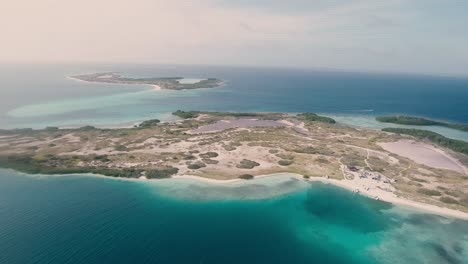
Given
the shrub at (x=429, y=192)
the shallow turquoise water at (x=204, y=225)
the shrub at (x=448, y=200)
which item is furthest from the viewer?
the shrub at (x=429, y=192)

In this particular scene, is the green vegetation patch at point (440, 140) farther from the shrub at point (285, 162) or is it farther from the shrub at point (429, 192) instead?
the shrub at point (285, 162)

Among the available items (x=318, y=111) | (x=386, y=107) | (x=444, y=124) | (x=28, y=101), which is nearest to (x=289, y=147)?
(x=318, y=111)

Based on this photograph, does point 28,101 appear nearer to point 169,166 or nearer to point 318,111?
point 169,166

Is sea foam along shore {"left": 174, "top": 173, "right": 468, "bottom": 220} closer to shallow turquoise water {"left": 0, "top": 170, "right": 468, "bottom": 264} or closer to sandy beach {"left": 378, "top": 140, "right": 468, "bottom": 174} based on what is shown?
shallow turquoise water {"left": 0, "top": 170, "right": 468, "bottom": 264}

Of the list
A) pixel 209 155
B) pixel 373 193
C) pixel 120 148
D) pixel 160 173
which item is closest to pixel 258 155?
pixel 209 155

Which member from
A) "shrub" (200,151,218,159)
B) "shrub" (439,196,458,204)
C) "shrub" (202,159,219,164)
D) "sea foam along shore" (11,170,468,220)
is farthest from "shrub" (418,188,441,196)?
"shrub" (200,151,218,159)

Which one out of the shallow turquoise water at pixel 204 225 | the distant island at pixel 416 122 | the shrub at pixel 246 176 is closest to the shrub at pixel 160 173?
the shallow turquoise water at pixel 204 225
